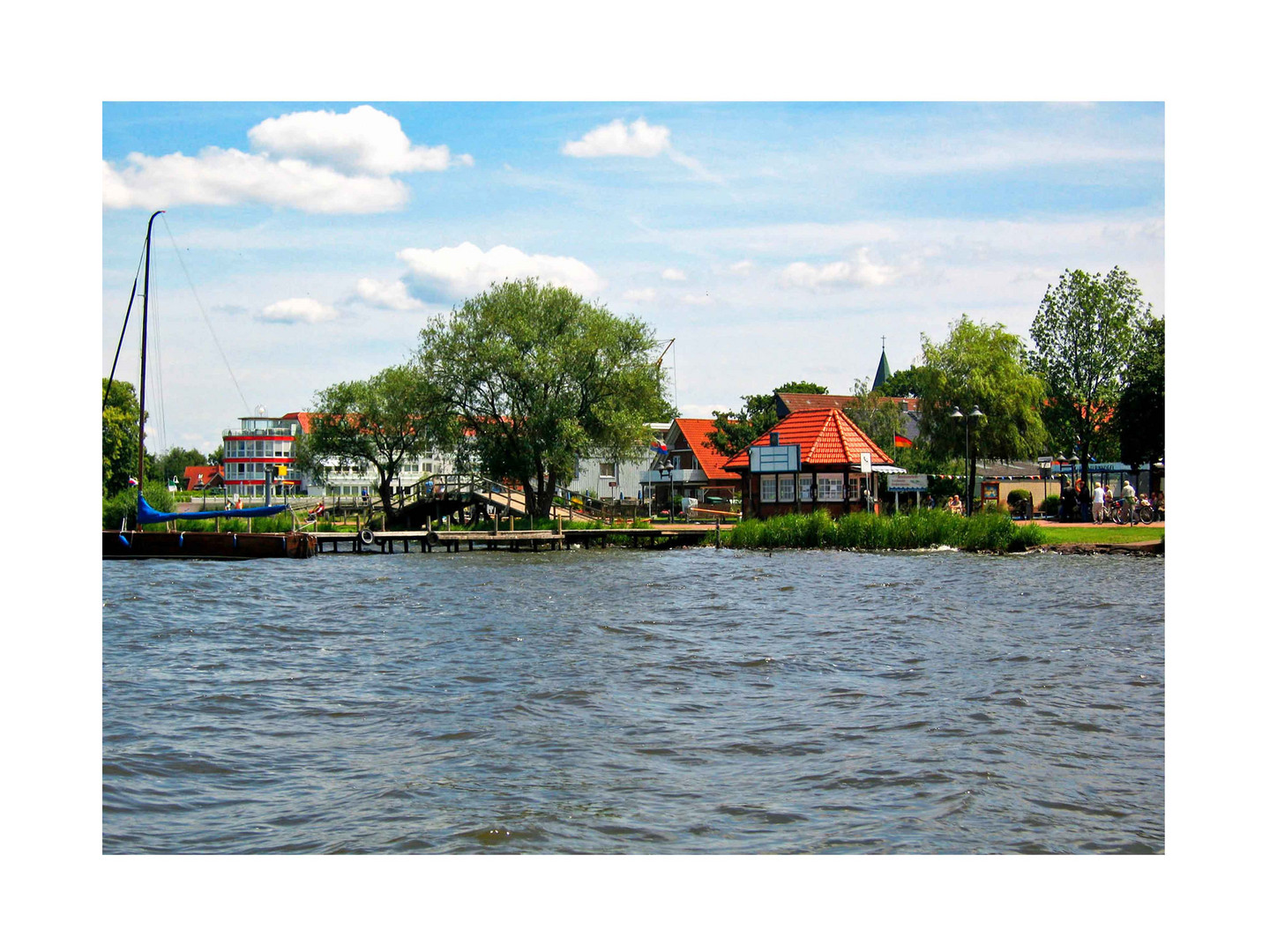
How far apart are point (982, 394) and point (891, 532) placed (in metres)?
12.5

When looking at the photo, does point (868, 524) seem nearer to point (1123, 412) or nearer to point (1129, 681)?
point (1123, 412)

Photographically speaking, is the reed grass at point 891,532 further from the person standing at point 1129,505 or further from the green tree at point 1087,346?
the green tree at point 1087,346

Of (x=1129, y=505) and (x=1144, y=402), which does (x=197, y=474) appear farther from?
(x=1129, y=505)

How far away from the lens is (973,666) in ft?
44.2

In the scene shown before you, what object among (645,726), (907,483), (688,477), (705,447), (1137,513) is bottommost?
(645,726)

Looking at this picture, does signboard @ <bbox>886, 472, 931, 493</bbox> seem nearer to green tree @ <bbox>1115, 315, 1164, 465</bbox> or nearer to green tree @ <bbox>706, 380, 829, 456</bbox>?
green tree @ <bbox>1115, 315, 1164, 465</bbox>

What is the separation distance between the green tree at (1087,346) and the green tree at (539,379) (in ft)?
59.7

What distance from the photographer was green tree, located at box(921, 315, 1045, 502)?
4488cm

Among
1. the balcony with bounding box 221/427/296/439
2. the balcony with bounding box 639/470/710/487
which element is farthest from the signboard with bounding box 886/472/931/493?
Answer: the balcony with bounding box 221/427/296/439

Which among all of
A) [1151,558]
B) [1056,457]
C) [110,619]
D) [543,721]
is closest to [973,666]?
[543,721]

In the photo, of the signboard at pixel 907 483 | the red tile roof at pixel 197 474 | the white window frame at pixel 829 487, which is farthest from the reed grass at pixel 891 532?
the red tile roof at pixel 197 474

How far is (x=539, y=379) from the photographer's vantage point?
4550cm

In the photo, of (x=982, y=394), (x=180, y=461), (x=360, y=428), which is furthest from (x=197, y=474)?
(x=982, y=394)

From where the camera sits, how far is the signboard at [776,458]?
42594 millimetres
